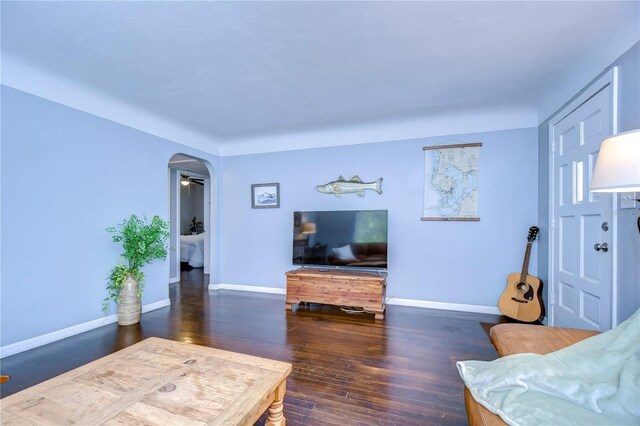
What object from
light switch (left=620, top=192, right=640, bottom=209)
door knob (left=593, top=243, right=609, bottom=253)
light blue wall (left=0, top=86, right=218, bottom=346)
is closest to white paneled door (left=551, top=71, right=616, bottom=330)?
door knob (left=593, top=243, right=609, bottom=253)

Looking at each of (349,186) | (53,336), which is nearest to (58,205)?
(53,336)

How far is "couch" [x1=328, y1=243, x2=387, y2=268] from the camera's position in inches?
142

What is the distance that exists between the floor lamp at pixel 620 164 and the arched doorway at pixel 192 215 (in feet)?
14.3

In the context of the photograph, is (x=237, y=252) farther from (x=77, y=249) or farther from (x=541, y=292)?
(x=541, y=292)

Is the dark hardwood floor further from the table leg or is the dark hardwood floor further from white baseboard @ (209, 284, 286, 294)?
white baseboard @ (209, 284, 286, 294)

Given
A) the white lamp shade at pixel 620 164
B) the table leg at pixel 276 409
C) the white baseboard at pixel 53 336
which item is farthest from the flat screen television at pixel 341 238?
the table leg at pixel 276 409

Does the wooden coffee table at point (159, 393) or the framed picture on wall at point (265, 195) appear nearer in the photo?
the wooden coffee table at point (159, 393)

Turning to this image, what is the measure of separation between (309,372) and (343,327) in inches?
39.1

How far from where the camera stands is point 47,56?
2262 millimetres

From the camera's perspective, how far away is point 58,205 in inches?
105

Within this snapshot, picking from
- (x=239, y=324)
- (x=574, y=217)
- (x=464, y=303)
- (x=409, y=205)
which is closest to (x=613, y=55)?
(x=574, y=217)

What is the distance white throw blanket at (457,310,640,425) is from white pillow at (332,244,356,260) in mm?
2434

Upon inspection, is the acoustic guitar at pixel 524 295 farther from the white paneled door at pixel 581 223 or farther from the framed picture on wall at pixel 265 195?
the framed picture on wall at pixel 265 195

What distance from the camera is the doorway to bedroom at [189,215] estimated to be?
530cm
